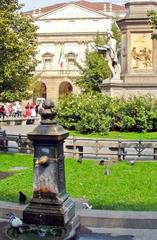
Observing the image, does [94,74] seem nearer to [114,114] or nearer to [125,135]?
[114,114]

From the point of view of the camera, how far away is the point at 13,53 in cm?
2403

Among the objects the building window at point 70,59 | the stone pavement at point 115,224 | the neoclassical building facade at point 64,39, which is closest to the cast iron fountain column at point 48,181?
the stone pavement at point 115,224

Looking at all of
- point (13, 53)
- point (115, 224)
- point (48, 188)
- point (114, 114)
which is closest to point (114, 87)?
point (114, 114)

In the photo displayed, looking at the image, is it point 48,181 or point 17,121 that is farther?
point 17,121

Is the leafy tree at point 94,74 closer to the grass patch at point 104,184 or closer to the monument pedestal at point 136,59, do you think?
the monument pedestal at point 136,59

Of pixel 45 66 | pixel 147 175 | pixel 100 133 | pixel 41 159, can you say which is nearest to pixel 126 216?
pixel 41 159

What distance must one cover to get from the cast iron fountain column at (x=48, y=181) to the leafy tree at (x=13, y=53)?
46.1 feet

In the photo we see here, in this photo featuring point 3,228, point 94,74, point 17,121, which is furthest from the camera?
point 94,74

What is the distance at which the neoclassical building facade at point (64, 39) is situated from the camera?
75.3 meters

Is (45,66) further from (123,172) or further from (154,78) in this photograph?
(123,172)

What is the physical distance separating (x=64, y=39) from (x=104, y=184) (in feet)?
218

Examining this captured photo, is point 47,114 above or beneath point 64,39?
beneath

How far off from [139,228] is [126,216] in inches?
10.2

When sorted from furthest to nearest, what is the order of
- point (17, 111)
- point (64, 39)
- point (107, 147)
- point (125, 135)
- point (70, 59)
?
point (70, 59) < point (64, 39) < point (17, 111) < point (125, 135) < point (107, 147)
